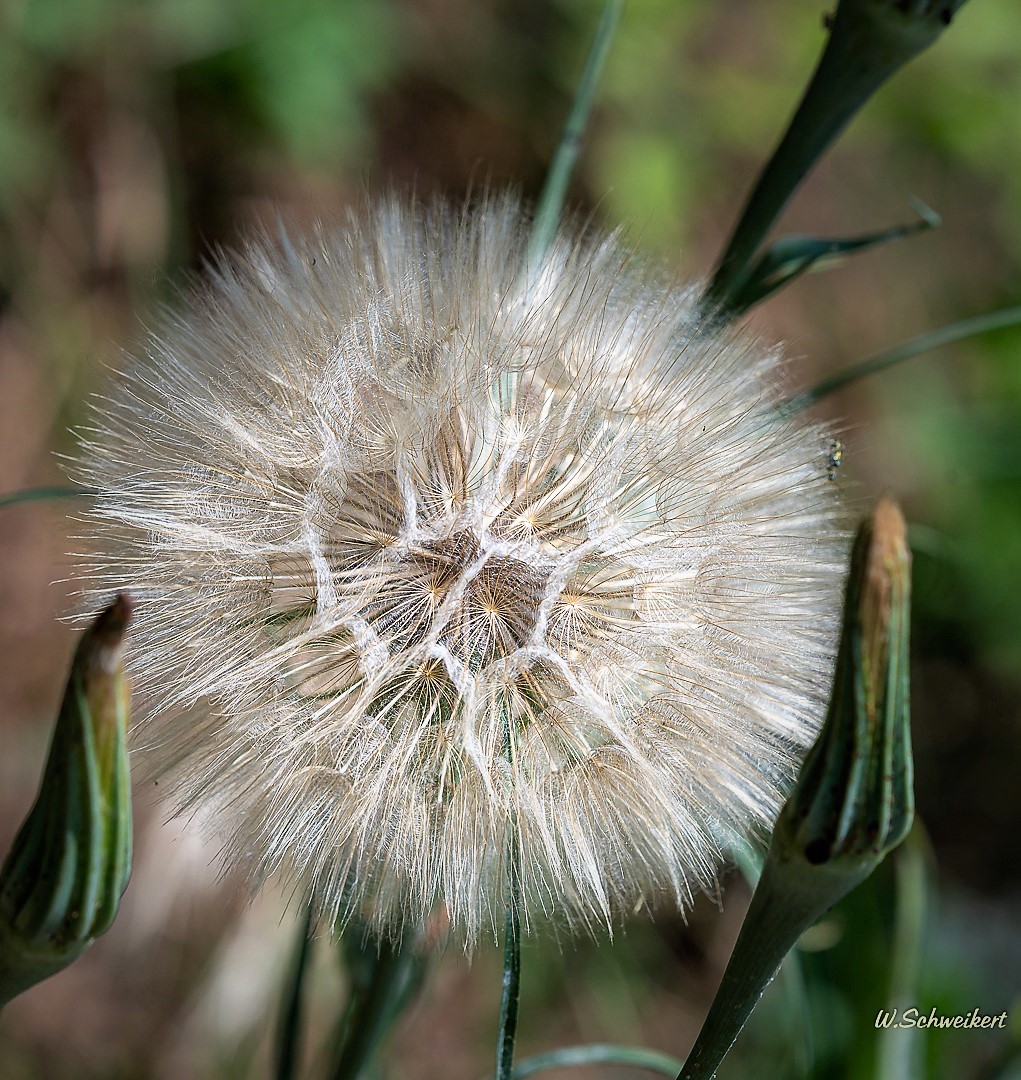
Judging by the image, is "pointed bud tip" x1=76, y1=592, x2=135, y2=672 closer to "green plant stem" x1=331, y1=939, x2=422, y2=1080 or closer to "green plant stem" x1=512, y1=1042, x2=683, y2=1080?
"green plant stem" x1=331, y1=939, x2=422, y2=1080

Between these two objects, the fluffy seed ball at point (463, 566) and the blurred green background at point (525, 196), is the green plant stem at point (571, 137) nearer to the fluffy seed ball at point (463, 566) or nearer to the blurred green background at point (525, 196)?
the fluffy seed ball at point (463, 566)

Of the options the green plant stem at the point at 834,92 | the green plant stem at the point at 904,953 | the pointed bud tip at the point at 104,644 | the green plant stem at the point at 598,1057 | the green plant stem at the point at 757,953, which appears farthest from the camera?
the green plant stem at the point at 904,953

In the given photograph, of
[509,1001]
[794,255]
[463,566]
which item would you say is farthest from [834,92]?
[509,1001]

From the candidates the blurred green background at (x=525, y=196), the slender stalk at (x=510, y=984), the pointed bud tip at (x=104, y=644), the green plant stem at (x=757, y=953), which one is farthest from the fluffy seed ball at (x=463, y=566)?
the blurred green background at (x=525, y=196)

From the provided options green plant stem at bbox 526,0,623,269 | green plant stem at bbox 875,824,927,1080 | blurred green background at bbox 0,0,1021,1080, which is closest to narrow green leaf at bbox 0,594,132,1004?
green plant stem at bbox 526,0,623,269

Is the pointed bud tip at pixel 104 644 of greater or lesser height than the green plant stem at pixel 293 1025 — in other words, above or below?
above

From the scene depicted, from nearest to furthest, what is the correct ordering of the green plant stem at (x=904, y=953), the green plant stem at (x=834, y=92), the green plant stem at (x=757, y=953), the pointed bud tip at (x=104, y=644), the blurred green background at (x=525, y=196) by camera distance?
the pointed bud tip at (x=104, y=644), the green plant stem at (x=757, y=953), the green plant stem at (x=834, y=92), the green plant stem at (x=904, y=953), the blurred green background at (x=525, y=196)
